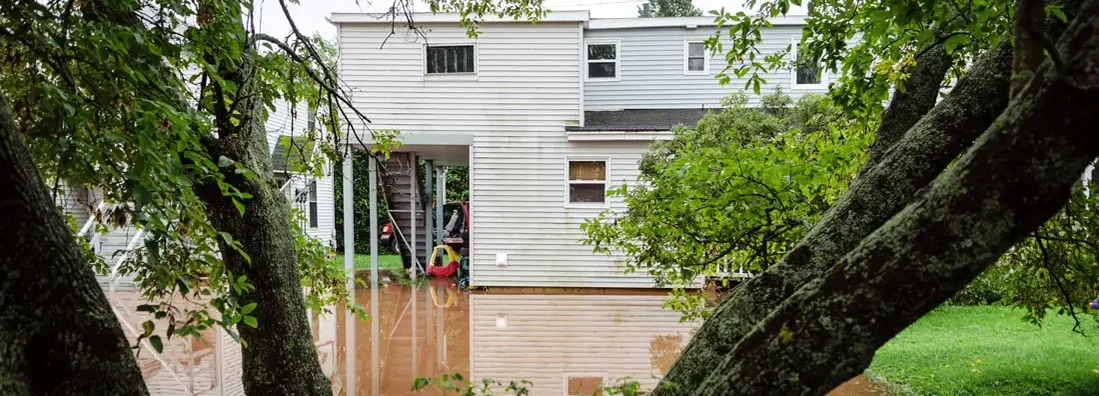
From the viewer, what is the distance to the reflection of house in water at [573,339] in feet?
20.0

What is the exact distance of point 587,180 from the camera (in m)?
11.4

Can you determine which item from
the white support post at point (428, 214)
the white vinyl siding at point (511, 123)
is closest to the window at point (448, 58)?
the white vinyl siding at point (511, 123)

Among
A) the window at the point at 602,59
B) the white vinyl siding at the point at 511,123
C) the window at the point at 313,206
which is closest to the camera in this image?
the white vinyl siding at the point at 511,123

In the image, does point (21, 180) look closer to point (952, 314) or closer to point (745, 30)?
point (745, 30)

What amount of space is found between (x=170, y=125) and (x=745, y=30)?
256 centimetres

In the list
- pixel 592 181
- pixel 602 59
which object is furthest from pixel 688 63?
pixel 592 181

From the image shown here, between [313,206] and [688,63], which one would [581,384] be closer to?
[688,63]

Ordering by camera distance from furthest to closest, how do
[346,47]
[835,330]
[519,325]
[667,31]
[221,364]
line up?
[667,31] → [346,47] → [519,325] → [221,364] → [835,330]

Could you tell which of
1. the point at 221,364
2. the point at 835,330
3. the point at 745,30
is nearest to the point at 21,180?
the point at 835,330

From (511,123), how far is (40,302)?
401 inches

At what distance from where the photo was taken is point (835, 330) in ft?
4.09

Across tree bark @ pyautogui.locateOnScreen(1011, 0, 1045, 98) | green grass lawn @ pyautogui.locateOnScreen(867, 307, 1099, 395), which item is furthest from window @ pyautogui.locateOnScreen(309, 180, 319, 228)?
tree bark @ pyautogui.locateOnScreen(1011, 0, 1045, 98)

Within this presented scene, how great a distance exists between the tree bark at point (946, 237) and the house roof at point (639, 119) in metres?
9.83

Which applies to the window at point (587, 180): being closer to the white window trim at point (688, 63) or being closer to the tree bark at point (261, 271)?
the white window trim at point (688, 63)
